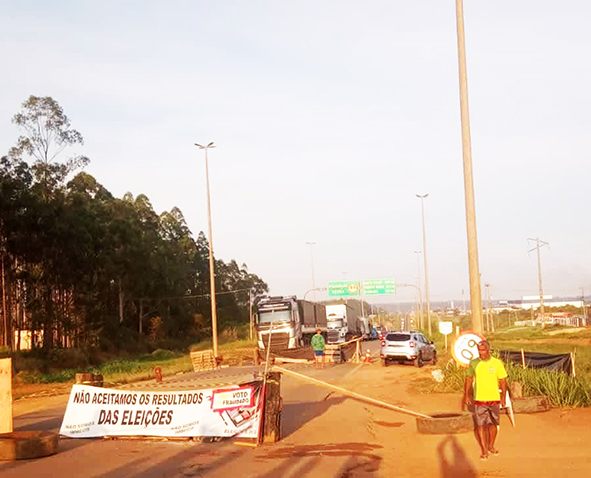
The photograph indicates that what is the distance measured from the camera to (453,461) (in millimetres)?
11414

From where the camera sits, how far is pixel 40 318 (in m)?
50.2

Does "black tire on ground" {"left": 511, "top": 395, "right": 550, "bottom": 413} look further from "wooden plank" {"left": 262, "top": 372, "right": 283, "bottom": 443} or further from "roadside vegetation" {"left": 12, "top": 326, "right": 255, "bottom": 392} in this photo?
"roadside vegetation" {"left": 12, "top": 326, "right": 255, "bottom": 392}

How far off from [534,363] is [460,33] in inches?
391

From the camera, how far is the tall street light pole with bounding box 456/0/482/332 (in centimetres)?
1902

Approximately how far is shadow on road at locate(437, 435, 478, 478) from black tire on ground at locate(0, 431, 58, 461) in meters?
6.47

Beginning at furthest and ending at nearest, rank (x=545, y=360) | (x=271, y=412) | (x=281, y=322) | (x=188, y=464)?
(x=281, y=322), (x=545, y=360), (x=271, y=412), (x=188, y=464)

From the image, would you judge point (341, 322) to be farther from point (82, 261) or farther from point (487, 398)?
point (487, 398)

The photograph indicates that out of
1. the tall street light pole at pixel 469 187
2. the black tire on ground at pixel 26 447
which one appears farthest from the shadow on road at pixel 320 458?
the tall street light pole at pixel 469 187

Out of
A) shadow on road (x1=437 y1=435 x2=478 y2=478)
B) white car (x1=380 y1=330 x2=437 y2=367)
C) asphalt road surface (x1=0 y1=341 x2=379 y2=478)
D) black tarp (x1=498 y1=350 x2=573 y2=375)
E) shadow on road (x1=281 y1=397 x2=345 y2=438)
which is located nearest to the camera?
shadow on road (x1=437 y1=435 x2=478 y2=478)

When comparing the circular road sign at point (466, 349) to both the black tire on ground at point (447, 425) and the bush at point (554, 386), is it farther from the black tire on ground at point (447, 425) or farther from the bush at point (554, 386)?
the black tire on ground at point (447, 425)

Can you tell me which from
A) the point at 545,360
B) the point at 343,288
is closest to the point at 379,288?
the point at 343,288

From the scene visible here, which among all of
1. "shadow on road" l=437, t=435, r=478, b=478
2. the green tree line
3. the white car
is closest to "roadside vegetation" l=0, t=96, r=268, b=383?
the green tree line

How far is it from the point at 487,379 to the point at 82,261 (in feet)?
144

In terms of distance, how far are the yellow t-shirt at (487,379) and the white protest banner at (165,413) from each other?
12.8 ft
